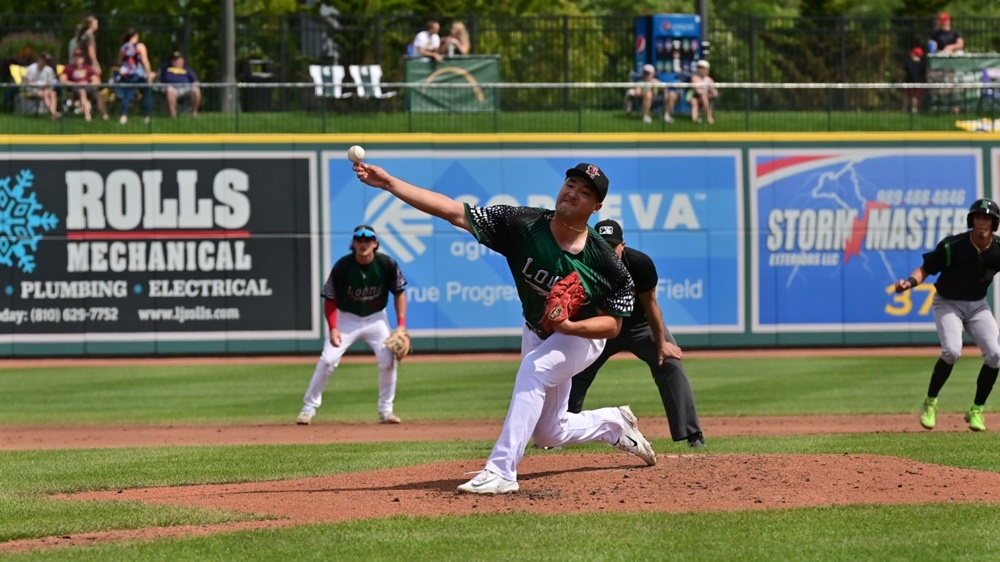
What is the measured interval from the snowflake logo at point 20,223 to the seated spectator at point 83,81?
175 centimetres

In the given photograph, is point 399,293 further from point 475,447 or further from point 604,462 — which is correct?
point 604,462

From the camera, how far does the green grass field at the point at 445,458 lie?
299 inches

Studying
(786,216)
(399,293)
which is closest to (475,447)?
(399,293)

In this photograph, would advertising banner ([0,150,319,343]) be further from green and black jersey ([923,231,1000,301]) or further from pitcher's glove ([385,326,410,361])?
green and black jersey ([923,231,1000,301])

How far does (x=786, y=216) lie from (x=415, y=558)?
66.7 ft

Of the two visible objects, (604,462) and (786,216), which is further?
(786,216)

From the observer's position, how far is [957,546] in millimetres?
7621

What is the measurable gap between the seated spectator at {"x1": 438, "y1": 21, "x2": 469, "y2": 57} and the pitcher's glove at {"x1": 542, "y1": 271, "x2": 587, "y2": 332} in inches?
801

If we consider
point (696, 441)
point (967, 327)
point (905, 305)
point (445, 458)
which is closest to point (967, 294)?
point (967, 327)

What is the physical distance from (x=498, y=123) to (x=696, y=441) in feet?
50.1

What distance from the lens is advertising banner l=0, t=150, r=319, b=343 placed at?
993 inches

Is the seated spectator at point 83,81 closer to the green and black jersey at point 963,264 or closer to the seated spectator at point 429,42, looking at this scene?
A: the seated spectator at point 429,42

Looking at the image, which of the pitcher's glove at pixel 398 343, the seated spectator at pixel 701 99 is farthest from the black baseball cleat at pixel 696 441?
the seated spectator at pixel 701 99

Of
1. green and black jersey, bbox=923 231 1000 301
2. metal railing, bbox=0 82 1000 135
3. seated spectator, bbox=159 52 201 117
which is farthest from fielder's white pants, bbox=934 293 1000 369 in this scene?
seated spectator, bbox=159 52 201 117
